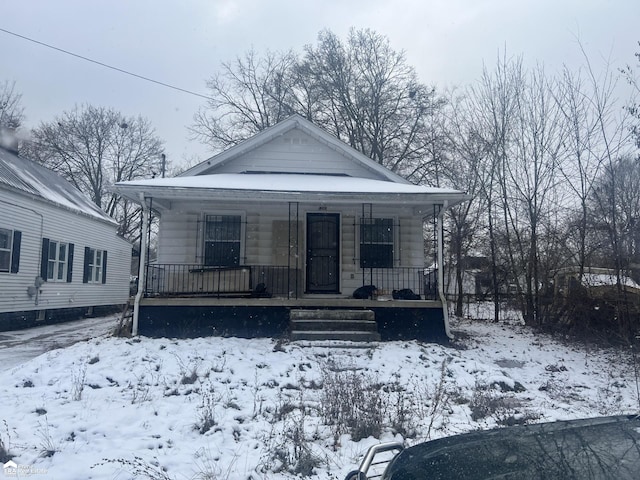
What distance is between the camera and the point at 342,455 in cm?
430

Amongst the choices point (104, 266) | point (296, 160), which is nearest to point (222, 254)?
point (296, 160)

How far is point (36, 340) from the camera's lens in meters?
12.2

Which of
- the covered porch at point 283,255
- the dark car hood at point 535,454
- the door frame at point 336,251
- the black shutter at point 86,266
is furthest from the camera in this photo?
the black shutter at point 86,266

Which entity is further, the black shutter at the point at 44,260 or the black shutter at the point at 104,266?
the black shutter at the point at 104,266

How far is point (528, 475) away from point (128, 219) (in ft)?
119

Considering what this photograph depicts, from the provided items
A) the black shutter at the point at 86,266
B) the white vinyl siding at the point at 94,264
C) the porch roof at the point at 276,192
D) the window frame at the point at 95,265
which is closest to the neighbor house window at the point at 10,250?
the black shutter at the point at 86,266

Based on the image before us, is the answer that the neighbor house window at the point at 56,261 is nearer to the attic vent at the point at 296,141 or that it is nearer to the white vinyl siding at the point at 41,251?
the white vinyl siding at the point at 41,251

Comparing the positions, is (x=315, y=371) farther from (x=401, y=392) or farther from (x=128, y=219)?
(x=128, y=219)

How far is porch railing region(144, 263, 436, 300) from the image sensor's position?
11.1m

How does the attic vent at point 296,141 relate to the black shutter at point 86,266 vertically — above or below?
above

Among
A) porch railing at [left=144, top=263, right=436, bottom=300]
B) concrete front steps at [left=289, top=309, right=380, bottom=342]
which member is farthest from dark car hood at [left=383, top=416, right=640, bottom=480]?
porch railing at [left=144, top=263, right=436, bottom=300]

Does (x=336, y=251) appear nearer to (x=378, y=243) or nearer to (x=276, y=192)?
(x=378, y=243)

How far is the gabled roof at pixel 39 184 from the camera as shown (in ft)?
48.4

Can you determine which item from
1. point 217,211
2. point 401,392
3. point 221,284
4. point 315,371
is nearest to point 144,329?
point 221,284
